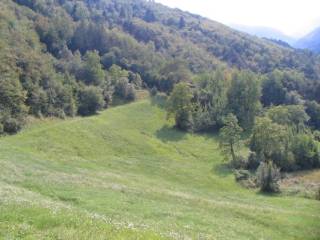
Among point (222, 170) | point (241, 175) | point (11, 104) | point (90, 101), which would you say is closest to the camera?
point (241, 175)

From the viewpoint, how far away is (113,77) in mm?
133500

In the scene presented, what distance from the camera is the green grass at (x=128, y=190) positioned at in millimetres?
19906

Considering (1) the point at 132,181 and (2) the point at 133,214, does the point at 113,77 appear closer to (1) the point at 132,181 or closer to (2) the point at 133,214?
(1) the point at 132,181

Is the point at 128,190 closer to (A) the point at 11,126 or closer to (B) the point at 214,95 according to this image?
(A) the point at 11,126

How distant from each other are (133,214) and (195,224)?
4.52m

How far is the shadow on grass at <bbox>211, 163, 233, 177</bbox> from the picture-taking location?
79.1 meters

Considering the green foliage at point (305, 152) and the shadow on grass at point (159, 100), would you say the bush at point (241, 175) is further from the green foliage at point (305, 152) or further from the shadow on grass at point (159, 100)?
the shadow on grass at point (159, 100)

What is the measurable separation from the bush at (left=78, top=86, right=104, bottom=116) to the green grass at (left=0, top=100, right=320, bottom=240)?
3.34 metres

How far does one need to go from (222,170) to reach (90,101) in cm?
4475

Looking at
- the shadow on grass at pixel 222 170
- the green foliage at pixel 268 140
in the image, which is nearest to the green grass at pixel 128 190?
the shadow on grass at pixel 222 170

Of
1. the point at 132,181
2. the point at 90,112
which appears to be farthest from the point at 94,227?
the point at 90,112

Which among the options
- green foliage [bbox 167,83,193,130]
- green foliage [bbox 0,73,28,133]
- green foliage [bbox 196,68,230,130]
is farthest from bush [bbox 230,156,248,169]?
green foliage [bbox 0,73,28,133]

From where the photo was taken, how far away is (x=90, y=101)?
369 feet

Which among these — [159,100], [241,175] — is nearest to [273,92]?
[159,100]
